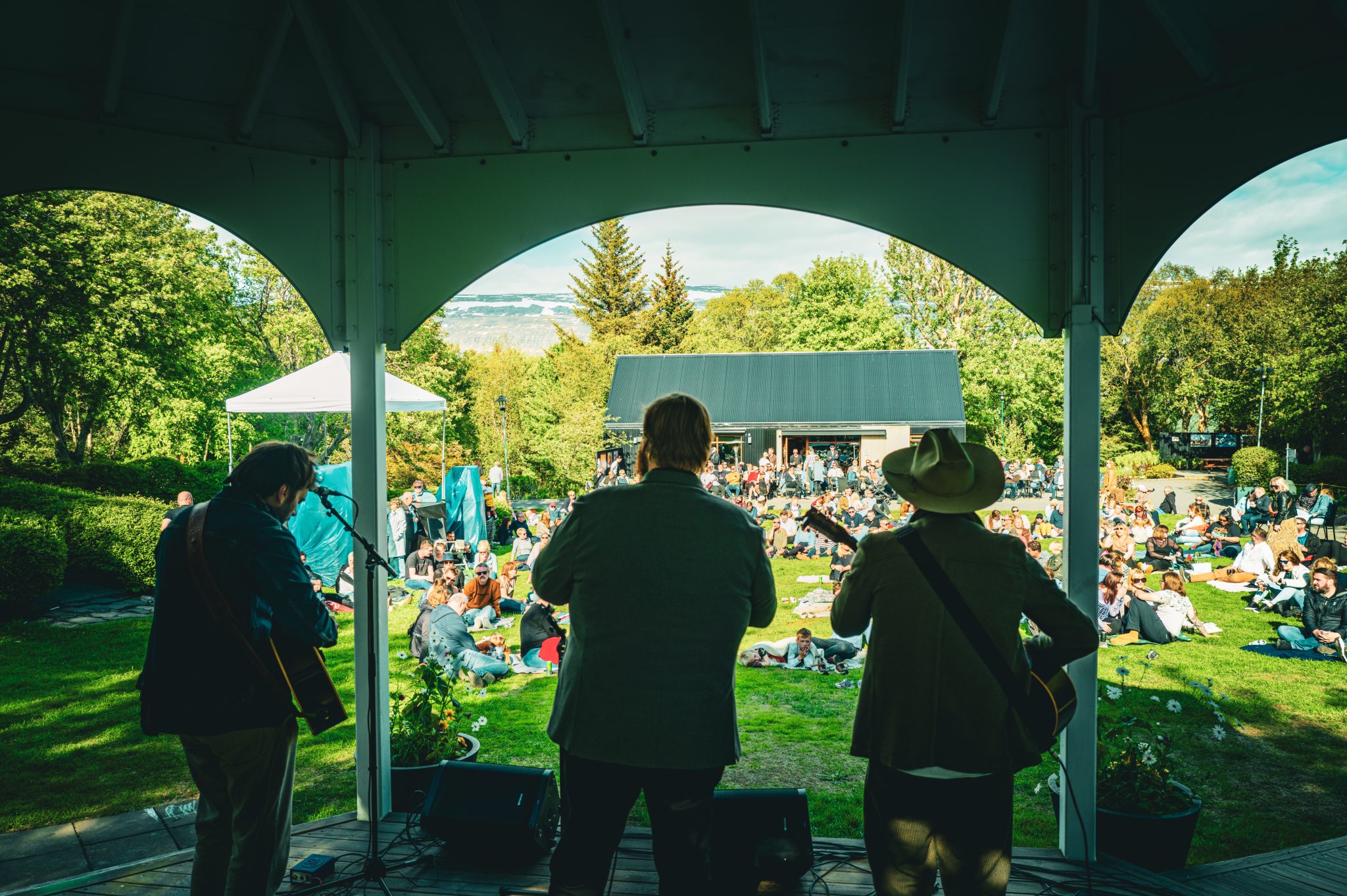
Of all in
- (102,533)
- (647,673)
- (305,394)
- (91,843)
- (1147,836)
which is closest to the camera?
(647,673)

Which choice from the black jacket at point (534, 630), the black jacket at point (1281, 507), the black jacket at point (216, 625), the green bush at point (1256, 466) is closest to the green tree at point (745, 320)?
the green bush at point (1256, 466)

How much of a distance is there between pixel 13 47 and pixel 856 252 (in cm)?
3796

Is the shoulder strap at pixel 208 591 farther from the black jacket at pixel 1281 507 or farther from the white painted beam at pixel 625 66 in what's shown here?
the black jacket at pixel 1281 507

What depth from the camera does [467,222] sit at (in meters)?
3.37

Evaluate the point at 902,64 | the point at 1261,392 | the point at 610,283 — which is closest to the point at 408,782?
the point at 902,64

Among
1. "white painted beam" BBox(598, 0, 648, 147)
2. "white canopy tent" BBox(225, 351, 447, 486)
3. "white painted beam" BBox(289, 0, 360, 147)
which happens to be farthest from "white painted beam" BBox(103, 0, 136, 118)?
"white canopy tent" BBox(225, 351, 447, 486)

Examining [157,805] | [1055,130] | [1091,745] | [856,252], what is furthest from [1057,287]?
[856,252]

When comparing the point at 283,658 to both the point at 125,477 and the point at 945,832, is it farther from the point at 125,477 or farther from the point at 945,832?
the point at 125,477

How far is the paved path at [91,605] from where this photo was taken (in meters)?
9.55

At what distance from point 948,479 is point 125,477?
16.8m

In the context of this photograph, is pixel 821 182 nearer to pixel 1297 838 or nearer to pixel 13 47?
pixel 13 47

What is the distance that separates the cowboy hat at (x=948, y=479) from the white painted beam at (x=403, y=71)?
219cm

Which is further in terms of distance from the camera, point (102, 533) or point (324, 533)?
point (324, 533)

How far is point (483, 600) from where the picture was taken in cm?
945
